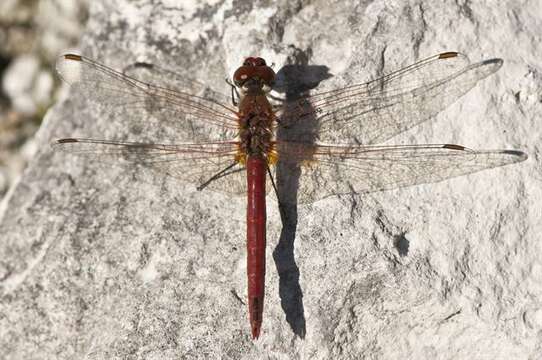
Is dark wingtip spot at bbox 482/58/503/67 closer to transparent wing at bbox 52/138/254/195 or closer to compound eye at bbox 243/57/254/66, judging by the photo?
compound eye at bbox 243/57/254/66

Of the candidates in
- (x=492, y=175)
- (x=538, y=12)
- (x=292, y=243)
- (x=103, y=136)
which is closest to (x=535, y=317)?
(x=492, y=175)

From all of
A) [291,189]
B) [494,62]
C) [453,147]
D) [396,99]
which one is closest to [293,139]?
[291,189]

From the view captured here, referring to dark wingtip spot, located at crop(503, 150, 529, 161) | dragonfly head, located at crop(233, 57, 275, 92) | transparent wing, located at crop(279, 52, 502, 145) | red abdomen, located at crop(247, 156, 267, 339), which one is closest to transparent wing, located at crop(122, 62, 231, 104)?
dragonfly head, located at crop(233, 57, 275, 92)

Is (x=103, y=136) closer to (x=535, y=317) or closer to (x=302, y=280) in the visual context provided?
(x=302, y=280)

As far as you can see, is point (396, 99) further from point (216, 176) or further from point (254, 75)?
point (216, 176)

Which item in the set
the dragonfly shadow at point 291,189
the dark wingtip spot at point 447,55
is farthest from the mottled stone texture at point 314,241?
the dark wingtip spot at point 447,55

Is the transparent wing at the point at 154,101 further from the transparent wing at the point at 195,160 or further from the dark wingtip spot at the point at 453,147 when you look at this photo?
the dark wingtip spot at the point at 453,147

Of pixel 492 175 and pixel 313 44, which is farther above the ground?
pixel 313 44
